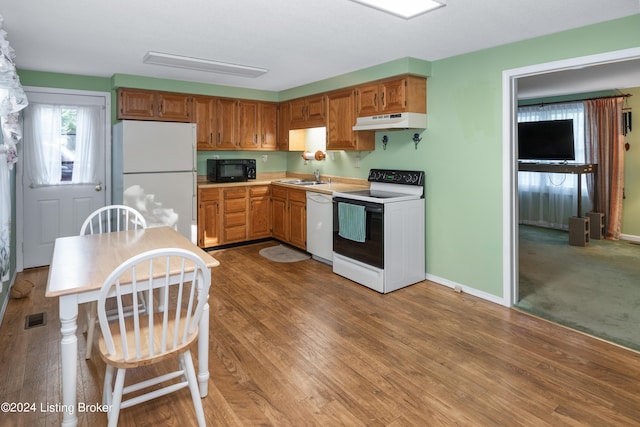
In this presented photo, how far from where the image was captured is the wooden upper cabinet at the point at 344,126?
4.55 m

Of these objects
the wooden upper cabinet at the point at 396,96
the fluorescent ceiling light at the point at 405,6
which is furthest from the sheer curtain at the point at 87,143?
the fluorescent ceiling light at the point at 405,6

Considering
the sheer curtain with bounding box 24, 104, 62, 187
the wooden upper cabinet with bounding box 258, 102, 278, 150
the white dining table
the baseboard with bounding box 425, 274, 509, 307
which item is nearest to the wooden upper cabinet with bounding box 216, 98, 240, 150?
the wooden upper cabinet with bounding box 258, 102, 278, 150

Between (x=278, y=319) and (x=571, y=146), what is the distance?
5722mm

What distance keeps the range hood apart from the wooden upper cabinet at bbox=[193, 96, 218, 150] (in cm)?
231

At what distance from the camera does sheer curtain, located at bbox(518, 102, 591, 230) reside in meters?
6.20

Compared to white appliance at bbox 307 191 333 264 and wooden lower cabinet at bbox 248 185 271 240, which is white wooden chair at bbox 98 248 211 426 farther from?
wooden lower cabinet at bbox 248 185 271 240

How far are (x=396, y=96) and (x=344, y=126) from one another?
886 millimetres

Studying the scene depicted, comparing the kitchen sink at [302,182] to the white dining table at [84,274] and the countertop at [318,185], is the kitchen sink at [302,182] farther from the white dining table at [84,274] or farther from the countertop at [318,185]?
the white dining table at [84,274]

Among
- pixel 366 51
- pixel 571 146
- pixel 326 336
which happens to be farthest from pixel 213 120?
pixel 571 146

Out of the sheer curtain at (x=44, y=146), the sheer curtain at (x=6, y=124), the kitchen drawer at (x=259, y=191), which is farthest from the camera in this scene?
the kitchen drawer at (x=259, y=191)

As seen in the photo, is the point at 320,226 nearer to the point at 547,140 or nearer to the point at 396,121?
the point at 396,121

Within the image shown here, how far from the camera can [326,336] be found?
9.44 ft

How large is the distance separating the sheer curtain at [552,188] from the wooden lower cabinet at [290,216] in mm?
4459

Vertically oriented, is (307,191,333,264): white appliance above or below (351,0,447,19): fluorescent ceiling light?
below
